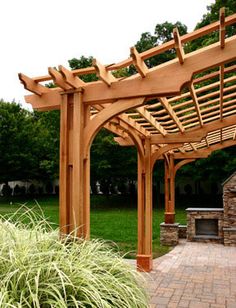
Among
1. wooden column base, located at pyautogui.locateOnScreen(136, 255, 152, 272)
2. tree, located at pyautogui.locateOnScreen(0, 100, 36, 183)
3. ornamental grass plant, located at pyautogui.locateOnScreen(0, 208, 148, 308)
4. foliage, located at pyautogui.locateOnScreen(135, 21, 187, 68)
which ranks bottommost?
wooden column base, located at pyautogui.locateOnScreen(136, 255, 152, 272)

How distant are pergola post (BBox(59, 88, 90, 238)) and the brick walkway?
84 centimetres

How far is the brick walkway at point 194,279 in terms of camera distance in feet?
13.5

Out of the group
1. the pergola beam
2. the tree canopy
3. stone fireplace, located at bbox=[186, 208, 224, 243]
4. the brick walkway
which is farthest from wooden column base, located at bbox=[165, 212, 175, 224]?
the tree canopy

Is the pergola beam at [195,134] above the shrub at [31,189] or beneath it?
above

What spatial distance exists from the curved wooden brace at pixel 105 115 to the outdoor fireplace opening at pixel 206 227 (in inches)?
273

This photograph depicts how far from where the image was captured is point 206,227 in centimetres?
919

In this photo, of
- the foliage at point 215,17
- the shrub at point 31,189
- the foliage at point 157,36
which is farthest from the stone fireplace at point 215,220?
the shrub at point 31,189

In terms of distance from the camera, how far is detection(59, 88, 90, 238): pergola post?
3.01 meters

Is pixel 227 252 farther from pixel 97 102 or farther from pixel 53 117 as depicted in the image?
pixel 53 117

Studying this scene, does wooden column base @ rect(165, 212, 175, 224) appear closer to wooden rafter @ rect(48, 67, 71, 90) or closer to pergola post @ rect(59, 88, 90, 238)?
pergola post @ rect(59, 88, 90, 238)

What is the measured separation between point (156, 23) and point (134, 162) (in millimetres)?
8137

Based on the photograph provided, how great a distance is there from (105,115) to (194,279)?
3447 mm

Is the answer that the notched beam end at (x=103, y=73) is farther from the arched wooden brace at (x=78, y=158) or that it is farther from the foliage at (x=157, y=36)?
the foliage at (x=157, y=36)

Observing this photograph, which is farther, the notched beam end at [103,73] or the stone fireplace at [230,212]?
the stone fireplace at [230,212]
